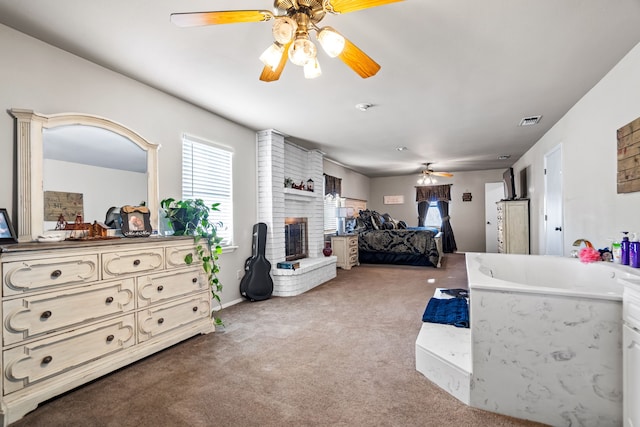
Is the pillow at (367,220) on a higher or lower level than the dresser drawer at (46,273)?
higher

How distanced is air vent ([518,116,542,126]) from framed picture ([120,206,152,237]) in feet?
15.3

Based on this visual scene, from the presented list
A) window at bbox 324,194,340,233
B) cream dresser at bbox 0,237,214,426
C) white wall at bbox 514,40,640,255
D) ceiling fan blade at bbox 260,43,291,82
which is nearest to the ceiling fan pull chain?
ceiling fan blade at bbox 260,43,291,82

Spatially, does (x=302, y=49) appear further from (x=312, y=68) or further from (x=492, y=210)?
(x=492, y=210)

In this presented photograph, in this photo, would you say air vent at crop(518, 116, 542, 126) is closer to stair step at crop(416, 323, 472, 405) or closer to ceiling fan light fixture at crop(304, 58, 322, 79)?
stair step at crop(416, 323, 472, 405)

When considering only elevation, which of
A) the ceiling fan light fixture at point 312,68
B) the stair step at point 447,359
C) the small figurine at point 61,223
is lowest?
the stair step at point 447,359

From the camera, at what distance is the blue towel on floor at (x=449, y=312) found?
258cm

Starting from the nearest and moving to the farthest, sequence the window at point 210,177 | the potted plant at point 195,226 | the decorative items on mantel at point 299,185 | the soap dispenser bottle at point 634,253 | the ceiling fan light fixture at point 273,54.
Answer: the ceiling fan light fixture at point 273,54, the soap dispenser bottle at point 634,253, the potted plant at point 195,226, the window at point 210,177, the decorative items on mantel at point 299,185

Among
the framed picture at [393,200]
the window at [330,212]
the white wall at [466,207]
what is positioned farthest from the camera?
the framed picture at [393,200]

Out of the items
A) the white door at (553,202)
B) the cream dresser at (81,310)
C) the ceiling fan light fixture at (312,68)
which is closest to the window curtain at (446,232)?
the white door at (553,202)

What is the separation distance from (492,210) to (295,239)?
5.85 m

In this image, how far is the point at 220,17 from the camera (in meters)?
1.49

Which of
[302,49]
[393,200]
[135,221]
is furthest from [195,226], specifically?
[393,200]

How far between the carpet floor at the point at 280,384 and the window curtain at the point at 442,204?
20.4 ft

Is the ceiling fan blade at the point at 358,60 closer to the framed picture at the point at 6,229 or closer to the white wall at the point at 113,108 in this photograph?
the white wall at the point at 113,108
